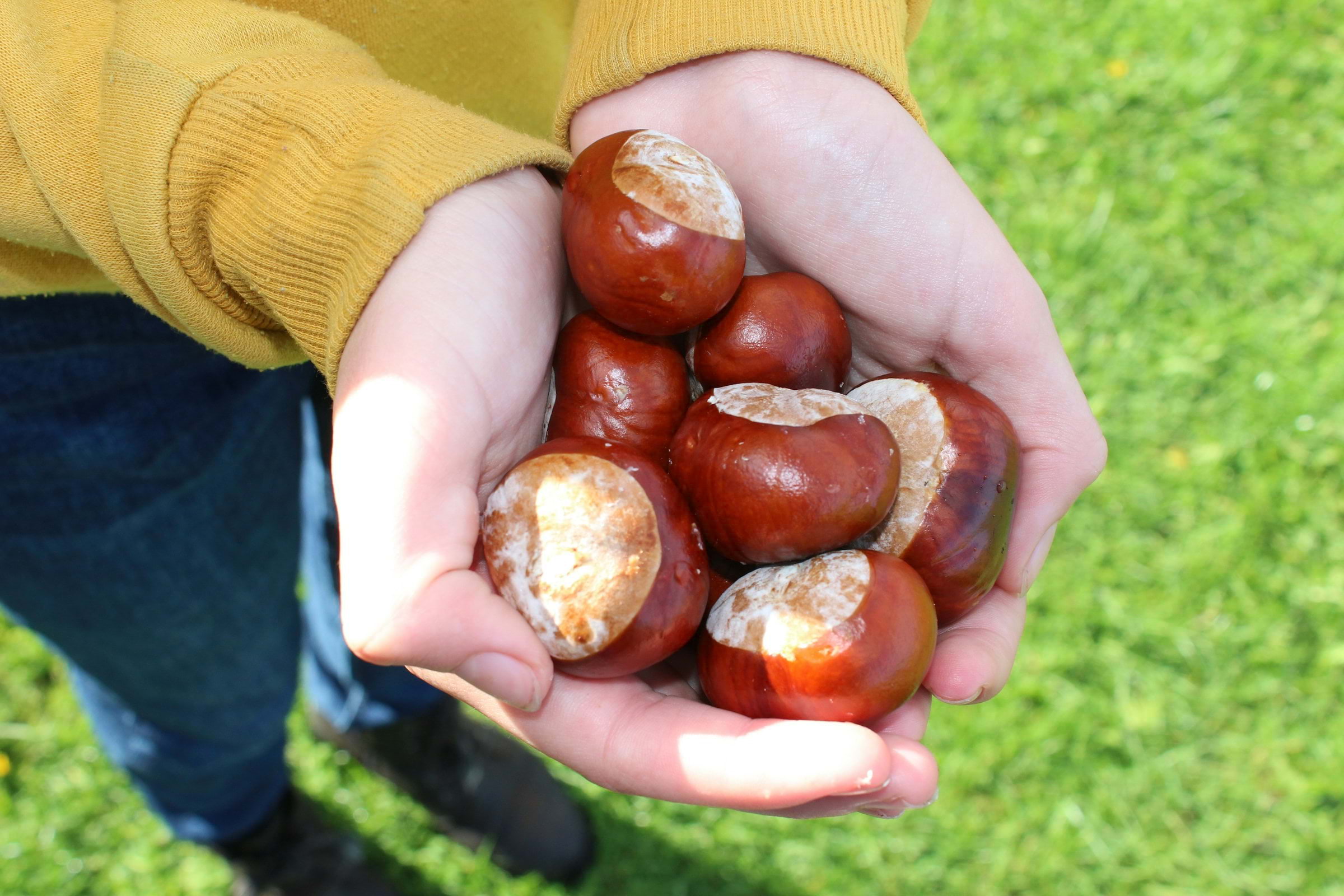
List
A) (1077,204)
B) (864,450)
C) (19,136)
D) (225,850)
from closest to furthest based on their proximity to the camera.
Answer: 1. (19,136)
2. (864,450)
3. (225,850)
4. (1077,204)

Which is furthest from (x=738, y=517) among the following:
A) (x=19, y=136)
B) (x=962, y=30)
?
(x=962, y=30)

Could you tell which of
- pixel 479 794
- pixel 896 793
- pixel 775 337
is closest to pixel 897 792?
pixel 896 793

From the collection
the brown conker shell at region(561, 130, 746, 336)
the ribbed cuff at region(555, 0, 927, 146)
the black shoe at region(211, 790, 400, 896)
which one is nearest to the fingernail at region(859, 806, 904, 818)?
the brown conker shell at region(561, 130, 746, 336)

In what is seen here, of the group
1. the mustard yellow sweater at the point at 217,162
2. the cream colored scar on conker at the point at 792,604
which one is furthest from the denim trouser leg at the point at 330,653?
the cream colored scar on conker at the point at 792,604

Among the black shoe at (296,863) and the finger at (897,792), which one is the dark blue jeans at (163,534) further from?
the finger at (897,792)

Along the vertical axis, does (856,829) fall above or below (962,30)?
below

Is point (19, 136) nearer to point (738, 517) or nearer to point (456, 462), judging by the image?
point (456, 462)
